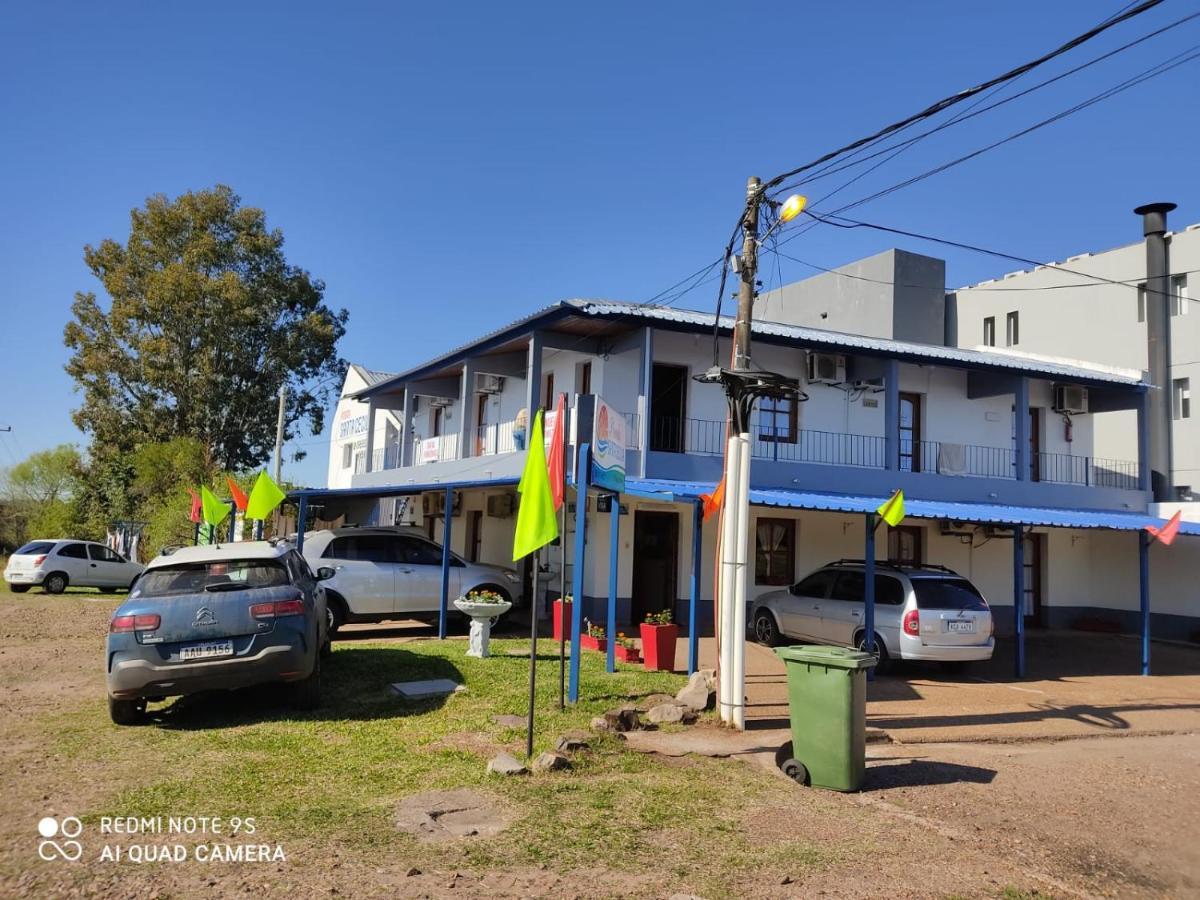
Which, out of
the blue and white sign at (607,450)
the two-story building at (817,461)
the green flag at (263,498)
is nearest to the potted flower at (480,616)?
the two-story building at (817,461)

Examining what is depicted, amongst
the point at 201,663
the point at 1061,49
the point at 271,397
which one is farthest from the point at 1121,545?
the point at 271,397

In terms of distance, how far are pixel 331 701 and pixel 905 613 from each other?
754 cm

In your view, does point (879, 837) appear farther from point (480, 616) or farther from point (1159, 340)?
point (1159, 340)

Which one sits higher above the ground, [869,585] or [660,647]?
[869,585]

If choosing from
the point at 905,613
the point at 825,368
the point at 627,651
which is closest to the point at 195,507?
the point at 627,651

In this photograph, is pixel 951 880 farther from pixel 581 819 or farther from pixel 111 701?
pixel 111 701

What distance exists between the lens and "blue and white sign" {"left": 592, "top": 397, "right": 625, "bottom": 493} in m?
9.10

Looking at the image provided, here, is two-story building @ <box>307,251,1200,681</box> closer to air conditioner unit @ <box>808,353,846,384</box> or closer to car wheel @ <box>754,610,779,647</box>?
air conditioner unit @ <box>808,353,846,384</box>

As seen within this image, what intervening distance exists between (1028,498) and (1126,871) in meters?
14.6

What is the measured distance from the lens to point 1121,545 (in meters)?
19.2

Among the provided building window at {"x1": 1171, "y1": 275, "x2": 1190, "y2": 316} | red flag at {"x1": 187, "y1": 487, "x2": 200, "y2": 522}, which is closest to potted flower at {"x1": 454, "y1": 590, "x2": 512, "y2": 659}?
red flag at {"x1": 187, "y1": 487, "x2": 200, "y2": 522}

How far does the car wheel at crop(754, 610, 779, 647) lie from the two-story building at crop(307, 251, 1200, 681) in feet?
3.44

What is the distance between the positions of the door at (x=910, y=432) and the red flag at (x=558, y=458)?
1136cm

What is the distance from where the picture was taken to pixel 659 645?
36.0ft
